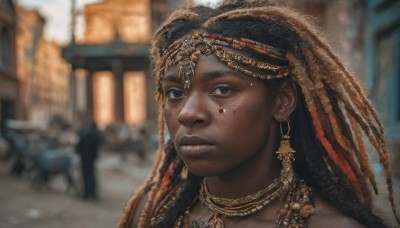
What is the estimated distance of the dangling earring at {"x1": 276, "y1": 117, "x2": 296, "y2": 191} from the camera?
178cm

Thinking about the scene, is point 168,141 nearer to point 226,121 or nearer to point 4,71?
point 226,121

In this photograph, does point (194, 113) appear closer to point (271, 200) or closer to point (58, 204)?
point (271, 200)

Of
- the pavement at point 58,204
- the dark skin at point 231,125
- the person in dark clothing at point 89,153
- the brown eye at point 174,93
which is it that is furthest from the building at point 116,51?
the dark skin at point 231,125

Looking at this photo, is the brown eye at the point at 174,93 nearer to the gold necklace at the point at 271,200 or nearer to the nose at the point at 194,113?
the nose at the point at 194,113

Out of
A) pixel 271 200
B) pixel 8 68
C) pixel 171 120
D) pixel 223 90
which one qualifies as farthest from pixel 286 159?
pixel 8 68

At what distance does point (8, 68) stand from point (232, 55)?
21764mm

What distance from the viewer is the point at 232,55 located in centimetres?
168

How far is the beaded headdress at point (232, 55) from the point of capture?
1.69 meters

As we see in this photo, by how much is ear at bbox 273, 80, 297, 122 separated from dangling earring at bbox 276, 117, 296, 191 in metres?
0.03

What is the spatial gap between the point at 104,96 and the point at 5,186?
32.7 m

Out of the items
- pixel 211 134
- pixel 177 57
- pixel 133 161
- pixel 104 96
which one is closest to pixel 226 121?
pixel 211 134

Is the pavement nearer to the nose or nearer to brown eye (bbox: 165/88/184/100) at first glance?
brown eye (bbox: 165/88/184/100)

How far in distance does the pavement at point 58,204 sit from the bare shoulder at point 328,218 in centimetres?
562

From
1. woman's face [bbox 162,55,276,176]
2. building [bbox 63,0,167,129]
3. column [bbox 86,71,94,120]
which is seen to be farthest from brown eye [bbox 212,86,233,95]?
column [bbox 86,71,94,120]
